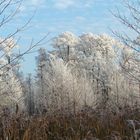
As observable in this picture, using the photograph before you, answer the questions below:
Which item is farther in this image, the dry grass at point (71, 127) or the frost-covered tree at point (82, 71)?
the frost-covered tree at point (82, 71)

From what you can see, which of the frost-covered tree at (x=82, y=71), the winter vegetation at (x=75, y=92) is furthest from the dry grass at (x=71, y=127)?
the frost-covered tree at (x=82, y=71)

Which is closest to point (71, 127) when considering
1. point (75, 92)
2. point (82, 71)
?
point (75, 92)

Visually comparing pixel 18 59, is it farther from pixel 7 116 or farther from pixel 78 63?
pixel 78 63

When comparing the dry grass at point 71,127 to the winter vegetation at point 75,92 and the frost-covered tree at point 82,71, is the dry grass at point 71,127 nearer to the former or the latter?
the winter vegetation at point 75,92

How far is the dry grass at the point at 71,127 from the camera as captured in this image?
691 centimetres

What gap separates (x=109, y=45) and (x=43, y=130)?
6285cm

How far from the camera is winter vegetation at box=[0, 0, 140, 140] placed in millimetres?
7121

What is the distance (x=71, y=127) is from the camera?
8.25m

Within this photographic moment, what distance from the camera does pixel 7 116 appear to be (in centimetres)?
728

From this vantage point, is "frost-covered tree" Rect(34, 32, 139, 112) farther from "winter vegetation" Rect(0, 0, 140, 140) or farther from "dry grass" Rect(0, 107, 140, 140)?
"dry grass" Rect(0, 107, 140, 140)

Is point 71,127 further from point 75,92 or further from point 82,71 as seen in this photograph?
point 82,71

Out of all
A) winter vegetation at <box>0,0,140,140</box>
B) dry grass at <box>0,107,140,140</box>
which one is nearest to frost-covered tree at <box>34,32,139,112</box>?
winter vegetation at <box>0,0,140,140</box>

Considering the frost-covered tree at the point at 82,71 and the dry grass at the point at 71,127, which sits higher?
the frost-covered tree at the point at 82,71

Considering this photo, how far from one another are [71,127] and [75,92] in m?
42.9
